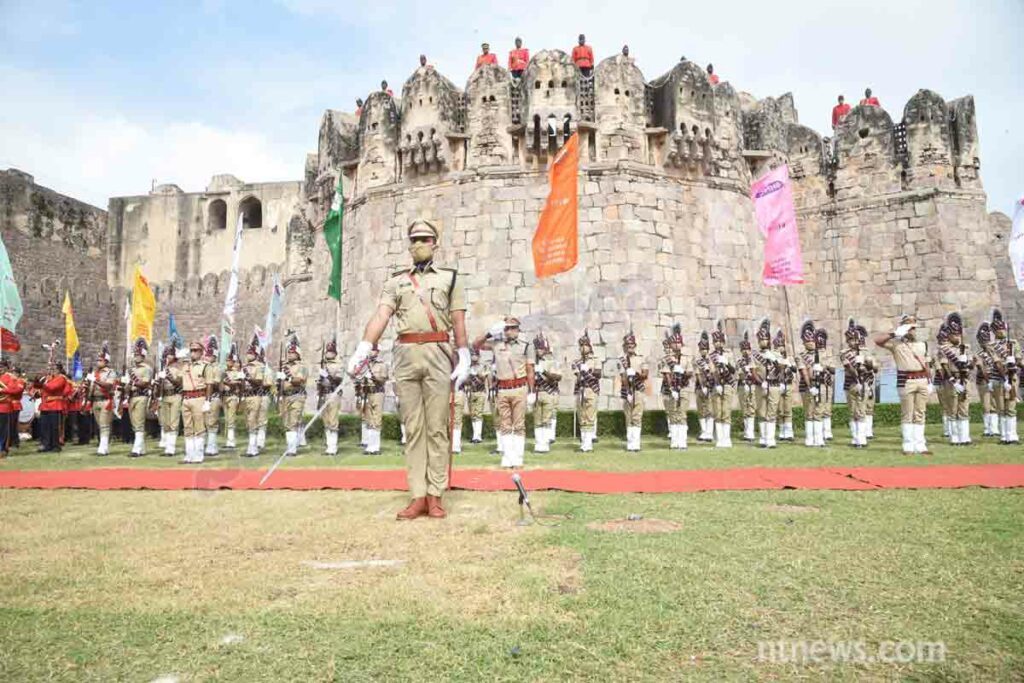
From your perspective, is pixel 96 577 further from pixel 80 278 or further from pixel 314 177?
pixel 80 278

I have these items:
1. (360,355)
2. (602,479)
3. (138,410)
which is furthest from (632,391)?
(138,410)

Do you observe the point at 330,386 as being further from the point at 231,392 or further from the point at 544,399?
the point at 544,399

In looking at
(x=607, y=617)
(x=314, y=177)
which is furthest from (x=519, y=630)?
(x=314, y=177)

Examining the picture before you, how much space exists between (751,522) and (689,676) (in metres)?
3.14

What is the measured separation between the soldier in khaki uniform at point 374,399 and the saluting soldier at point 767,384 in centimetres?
820

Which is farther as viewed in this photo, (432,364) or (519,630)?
(432,364)

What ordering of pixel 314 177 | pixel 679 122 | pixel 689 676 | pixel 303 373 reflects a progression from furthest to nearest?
1. pixel 314 177
2. pixel 679 122
3. pixel 303 373
4. pixel 689 676

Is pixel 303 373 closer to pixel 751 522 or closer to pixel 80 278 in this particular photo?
pixel 751 522

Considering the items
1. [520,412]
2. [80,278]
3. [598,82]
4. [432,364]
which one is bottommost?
[520,412]

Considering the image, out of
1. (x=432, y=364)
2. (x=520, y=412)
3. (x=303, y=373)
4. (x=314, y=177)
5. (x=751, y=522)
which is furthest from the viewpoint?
(x=314, y=177)

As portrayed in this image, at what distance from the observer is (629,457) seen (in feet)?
39.3

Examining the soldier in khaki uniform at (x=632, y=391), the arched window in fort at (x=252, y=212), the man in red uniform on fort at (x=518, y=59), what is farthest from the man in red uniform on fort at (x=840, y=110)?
the arched window in fort at (x=252, y=212)

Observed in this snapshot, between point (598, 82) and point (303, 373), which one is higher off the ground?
point (598, 82)

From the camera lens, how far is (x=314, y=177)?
88.7ft
